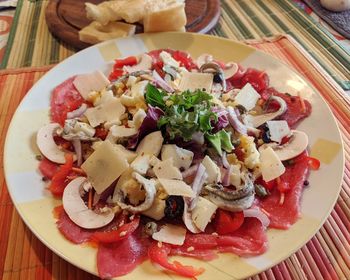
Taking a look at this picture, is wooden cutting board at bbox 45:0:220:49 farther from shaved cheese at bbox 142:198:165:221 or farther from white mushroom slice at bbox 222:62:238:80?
shaved cheese at bbox 142:198:165:221

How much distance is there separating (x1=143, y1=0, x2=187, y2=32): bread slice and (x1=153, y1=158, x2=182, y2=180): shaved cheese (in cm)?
109

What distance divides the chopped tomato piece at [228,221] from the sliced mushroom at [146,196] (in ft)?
0.82

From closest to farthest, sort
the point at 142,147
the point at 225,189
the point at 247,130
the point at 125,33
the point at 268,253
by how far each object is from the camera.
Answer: the point at 268,253 < the point at 225,189 < the point at 142,147 < the point at 247,130 < the point at 125,33

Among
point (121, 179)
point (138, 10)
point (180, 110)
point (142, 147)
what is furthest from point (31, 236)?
point (138, 10)

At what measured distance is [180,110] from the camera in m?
1.58

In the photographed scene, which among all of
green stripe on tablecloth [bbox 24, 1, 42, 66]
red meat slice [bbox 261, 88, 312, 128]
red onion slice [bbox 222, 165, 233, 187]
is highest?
red meat slice [bbox 261, 88, 312, 128]

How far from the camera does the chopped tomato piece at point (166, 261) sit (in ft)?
4.12

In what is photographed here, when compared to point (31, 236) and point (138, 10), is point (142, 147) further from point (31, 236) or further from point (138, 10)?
point (138, 10)

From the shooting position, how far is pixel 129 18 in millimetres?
2389

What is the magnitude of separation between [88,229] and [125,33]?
1346mm

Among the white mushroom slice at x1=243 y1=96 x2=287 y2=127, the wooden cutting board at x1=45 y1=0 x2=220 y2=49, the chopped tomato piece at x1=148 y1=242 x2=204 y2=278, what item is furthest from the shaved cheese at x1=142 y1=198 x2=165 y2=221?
the wooden cutting board at x1=45 y1=0 x2=220 y2=49

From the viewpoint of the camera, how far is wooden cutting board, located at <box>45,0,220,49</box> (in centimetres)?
249

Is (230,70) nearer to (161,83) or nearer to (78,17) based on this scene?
(161,83)

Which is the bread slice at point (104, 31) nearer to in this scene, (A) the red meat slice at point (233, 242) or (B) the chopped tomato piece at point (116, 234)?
(B) the chopped tomato piece at point (116, 234)
